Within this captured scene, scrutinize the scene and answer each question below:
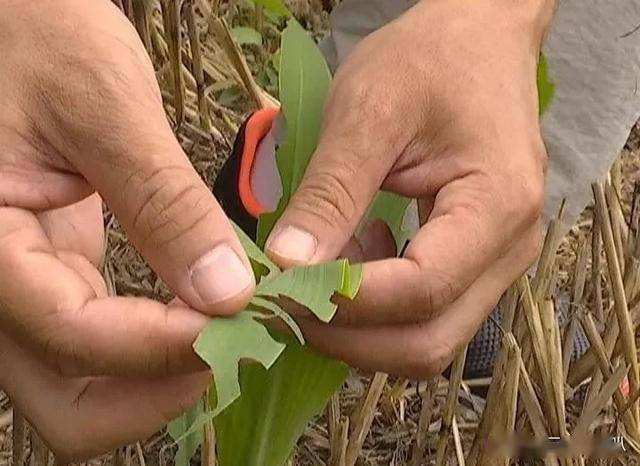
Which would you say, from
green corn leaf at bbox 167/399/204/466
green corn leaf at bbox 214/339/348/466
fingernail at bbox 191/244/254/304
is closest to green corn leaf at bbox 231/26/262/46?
green corn leaf at bbox 167/399/204/466

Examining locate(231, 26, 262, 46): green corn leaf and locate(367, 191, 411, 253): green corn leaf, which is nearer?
locate(367, 191, 411, 253): green corn leaf

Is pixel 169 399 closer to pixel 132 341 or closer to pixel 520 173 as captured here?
pixel 132 341

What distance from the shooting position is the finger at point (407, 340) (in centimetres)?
57

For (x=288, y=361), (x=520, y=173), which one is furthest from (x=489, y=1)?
(x=288, y=361)

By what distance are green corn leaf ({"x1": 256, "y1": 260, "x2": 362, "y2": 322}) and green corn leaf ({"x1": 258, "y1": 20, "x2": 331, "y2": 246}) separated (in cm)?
11

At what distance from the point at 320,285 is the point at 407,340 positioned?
11cm

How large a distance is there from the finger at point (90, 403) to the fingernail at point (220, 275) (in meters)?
0.07

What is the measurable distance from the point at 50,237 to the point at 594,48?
54 cm

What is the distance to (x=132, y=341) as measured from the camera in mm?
511

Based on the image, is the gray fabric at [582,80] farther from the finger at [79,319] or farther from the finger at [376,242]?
the finger at [79,319]

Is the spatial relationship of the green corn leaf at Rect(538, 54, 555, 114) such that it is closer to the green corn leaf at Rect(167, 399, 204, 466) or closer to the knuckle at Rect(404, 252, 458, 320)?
the knuckle at Rect(404, 252, 458, 320)

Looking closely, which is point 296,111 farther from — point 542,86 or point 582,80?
point 582,80

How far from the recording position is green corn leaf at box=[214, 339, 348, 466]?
619 mm

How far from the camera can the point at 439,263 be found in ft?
1.81
